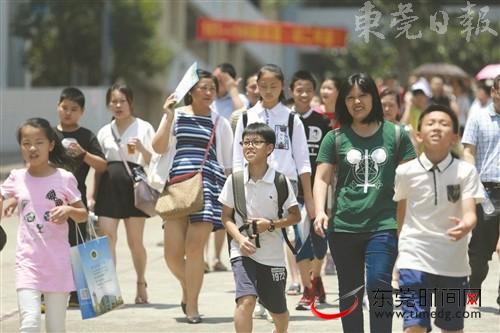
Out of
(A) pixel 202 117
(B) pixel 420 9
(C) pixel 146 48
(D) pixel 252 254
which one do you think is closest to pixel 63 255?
(D) pixel 252 254

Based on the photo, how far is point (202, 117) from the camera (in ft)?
30.0

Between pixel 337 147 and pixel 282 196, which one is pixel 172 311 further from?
pixel 337 147

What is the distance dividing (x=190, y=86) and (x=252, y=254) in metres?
2.01

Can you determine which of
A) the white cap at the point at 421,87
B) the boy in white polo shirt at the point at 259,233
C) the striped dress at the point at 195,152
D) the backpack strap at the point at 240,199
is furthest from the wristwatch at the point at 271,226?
the white cap at the point at 421,87

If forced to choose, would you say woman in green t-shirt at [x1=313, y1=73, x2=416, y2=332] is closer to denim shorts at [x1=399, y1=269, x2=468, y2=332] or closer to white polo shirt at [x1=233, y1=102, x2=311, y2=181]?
denim shorts at [x1=399, y1=269, x2=468, y2=332]

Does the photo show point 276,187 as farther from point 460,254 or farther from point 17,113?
point 17,113

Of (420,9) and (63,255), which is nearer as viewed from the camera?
(63,255)

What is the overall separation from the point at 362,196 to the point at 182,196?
7.85 feet

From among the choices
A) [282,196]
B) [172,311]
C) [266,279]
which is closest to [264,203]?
[282,196]

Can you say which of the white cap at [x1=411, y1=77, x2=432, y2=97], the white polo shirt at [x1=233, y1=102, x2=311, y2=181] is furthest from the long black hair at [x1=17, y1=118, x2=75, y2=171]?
the white cap at [x1=411, y1=77, x2=432, y2=97]

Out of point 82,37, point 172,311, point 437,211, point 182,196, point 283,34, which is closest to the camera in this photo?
point 437,211

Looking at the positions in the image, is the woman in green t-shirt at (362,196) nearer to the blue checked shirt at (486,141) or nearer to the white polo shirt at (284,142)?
the white polo shirt at (284,142)

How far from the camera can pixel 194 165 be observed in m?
9.06

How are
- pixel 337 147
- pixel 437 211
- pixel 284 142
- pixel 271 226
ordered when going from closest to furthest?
pixel 437 211
pixel 337 147
pixel 271 226
pixel 284 142
